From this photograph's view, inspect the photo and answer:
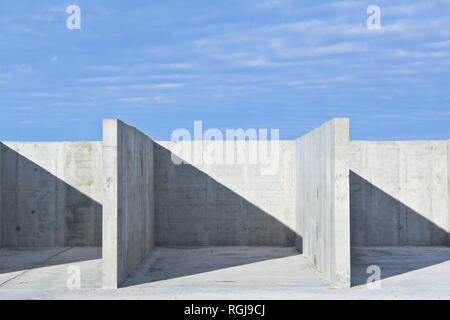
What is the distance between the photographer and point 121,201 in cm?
864

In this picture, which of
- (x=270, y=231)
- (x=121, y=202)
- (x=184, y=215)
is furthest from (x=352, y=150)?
(x=121, y=202)

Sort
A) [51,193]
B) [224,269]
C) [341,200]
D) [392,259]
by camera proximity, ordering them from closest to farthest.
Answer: [341,200] < [224,269] < [392,259] < [51,193]

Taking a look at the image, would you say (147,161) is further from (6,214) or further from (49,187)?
(6,214)

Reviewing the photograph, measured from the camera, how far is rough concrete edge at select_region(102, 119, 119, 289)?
824cm

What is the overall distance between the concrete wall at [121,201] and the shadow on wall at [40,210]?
3331mm

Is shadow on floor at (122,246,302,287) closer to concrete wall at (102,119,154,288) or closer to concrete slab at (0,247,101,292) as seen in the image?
concrete wall at (102,119,154,288)

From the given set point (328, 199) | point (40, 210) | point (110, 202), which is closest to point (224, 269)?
point (328, 199)

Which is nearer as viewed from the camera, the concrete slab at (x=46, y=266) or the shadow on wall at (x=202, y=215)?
the concrete slab at (x=46, y=266)

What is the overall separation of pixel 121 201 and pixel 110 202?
0.37 m

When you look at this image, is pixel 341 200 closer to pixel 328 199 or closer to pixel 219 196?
pixel 328 199

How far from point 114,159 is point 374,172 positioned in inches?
335

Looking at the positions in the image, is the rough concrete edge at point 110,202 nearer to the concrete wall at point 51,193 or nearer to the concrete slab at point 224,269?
the concrete slab at point 224,269

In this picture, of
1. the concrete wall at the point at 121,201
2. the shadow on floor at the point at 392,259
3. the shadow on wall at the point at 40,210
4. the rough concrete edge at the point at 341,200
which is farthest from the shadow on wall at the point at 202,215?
the rough concrete edge at the point at 341,200

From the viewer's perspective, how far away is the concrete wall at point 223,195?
44.4 feet
